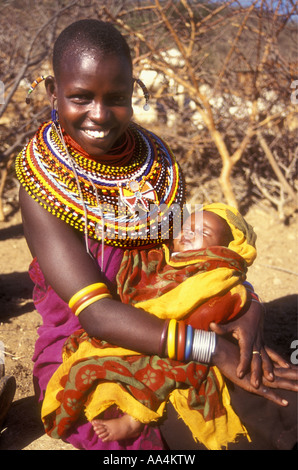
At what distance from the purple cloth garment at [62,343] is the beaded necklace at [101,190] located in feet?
0.33

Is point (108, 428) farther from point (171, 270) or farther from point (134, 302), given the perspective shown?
point (171, 270)

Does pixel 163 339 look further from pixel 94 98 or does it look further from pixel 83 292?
pixel 94 98

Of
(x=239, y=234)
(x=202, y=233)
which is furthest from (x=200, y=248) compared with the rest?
(x=239, y=234)

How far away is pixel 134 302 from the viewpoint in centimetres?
186

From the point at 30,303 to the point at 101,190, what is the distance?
2.07 metres

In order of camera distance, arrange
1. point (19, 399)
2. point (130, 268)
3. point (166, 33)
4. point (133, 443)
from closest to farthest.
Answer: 1. point (133, 443)
2. point (130, 268)
3. point (19, 399)
4. point (166, 33)

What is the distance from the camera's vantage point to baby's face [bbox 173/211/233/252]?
201 cm

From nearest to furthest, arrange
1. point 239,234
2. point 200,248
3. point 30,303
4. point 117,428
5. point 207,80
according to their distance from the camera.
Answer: point 117,428, point 200,248, point 239,234, point 30,303, point 207,80

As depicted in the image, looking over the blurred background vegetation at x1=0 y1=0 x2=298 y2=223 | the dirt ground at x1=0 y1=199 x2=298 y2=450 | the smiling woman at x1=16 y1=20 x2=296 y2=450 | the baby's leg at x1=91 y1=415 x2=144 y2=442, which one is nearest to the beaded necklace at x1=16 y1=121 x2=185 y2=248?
the smiling woman at x1=16 y1=20 x2=296 y2=450

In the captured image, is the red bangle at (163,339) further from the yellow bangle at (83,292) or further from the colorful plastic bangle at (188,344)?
the yellow bangle at (83,292)

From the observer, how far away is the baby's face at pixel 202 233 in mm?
2006

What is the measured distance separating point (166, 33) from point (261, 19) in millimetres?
1104

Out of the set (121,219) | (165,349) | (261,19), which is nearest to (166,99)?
(261,19)

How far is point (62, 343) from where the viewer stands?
77.6 inches
